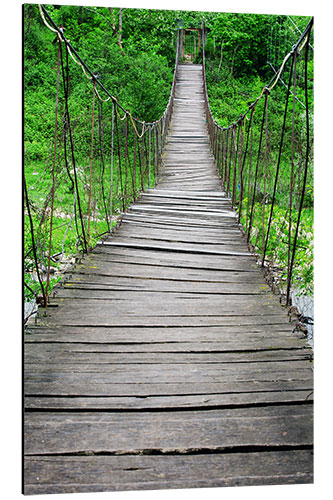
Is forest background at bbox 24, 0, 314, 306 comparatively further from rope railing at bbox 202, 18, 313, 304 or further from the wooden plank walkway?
the wooden plank walkway

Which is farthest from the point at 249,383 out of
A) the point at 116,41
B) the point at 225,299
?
the point at 116,41

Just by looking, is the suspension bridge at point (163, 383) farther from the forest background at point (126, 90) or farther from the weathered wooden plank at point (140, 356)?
the forest background at point (126, 90)

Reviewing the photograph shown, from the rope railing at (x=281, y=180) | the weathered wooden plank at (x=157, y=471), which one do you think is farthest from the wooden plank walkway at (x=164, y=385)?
the rope railing at (x=281, y=180)

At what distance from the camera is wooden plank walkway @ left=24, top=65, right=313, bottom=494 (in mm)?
908

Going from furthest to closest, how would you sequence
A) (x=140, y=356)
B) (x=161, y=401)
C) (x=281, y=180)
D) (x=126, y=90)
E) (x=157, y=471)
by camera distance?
(x=126, y=90)
(x=281, y=180)
(x=140, y=356)
(x=161, y=401)
(x=157, y=471)

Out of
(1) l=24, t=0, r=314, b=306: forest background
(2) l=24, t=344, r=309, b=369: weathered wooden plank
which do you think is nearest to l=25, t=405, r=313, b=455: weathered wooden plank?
(2) l=24, t=344, r=309, b=369: weathered wooden plank

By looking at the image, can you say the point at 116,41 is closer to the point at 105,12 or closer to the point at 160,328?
the point at 105,12

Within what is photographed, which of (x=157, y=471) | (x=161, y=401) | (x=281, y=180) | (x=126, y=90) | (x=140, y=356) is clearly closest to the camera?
(x=157, y=471)

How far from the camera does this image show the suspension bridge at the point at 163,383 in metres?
0.91

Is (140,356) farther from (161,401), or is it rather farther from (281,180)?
(281,180)

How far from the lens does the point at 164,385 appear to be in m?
1.12

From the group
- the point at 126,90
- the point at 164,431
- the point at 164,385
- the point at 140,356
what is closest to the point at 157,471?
the point at 164,431

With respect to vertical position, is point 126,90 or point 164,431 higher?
point 126,90

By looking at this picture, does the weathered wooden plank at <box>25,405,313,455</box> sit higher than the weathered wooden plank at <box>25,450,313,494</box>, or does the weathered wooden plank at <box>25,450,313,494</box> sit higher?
the weathered wooden plank at <box>25,405,313,455</box>
